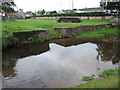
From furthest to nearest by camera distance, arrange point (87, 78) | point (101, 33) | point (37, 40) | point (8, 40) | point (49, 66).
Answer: point (101, 33) < point (37, 40) < point (8, 40) < point (49, 66) < point (87, 78)

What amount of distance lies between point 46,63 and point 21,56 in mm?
2796

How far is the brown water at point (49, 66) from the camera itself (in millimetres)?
7893

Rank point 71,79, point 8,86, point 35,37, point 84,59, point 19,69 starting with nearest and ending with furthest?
point 8,86 < point 71,79 < point 19,69 < point 84,59 < point 35,37

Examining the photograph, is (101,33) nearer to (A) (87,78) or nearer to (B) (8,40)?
(B) (8,40)

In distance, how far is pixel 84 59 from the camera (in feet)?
38.3

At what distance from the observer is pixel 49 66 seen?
10.2 metres

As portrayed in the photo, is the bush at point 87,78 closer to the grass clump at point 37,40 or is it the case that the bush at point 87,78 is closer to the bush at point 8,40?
the bush at point 8,40

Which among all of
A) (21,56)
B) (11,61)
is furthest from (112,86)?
(21,56)

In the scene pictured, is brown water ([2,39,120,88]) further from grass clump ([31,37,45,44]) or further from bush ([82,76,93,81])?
grass clump ([31,37,45,44])

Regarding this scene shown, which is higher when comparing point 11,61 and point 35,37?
point 35,37

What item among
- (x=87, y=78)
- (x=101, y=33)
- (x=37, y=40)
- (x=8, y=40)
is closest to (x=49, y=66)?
(x=87, y=78)

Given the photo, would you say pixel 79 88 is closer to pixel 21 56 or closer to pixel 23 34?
pixel 21 56

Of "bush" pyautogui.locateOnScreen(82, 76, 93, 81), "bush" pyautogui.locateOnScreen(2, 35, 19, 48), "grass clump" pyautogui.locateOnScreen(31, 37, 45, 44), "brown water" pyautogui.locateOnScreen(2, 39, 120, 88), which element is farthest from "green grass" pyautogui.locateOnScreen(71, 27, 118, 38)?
"bush" pyautogui.locateOnScreen(82, 76, 93, 81)

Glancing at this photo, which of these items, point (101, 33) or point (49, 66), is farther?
point (101, 33)
